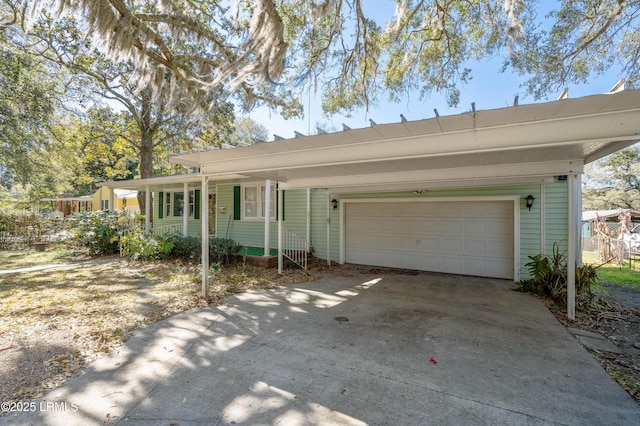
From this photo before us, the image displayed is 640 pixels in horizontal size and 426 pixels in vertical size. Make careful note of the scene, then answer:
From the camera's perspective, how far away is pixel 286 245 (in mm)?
9359

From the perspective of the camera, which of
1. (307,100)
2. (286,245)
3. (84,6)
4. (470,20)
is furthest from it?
(286,245)

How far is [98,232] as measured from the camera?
9.88 metres

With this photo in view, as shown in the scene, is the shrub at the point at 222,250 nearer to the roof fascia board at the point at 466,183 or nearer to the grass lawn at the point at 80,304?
the grass lawn at the point at 80,304

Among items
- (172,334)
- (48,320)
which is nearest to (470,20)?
(172,334)

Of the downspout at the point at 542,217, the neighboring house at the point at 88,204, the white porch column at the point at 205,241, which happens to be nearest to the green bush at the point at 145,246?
the white porch column at the point at 205,241

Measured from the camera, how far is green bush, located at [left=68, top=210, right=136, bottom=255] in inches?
393

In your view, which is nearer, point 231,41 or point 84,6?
point 84,6

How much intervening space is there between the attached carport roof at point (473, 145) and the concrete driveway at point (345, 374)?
2.34m

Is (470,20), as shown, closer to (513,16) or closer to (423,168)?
(513,16)

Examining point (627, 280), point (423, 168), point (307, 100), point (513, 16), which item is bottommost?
point (627, 280)

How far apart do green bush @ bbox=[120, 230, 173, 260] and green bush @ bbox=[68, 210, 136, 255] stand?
2.75 feet

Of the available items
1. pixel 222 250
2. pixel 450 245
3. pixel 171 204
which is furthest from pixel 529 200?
pixel 171 204

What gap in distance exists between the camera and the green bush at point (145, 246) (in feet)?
27.8

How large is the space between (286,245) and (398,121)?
6.83 m
